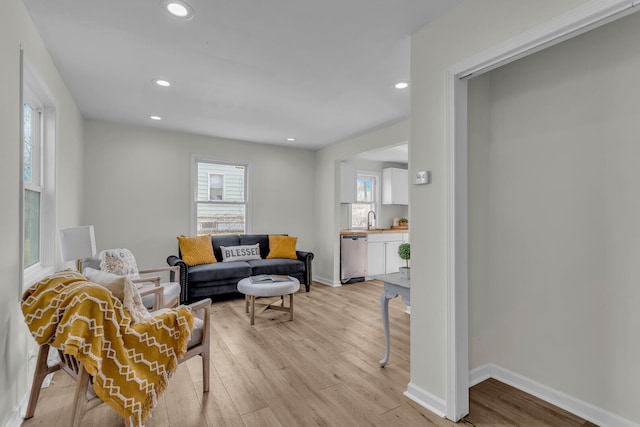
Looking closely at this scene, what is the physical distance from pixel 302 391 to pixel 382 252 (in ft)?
14.1

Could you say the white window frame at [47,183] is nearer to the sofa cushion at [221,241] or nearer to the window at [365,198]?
the sofa cushion at [221,241]

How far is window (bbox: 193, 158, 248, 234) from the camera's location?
17.5 feet

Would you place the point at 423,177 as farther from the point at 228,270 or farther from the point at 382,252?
the point at 382,252

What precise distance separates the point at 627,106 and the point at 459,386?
6.26 feet

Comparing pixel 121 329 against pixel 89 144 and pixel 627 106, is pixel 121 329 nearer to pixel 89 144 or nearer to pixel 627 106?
pixel 627 106

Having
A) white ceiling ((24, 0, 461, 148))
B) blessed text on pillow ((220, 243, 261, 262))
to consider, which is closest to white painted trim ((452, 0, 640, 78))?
white ceiling ((24, 0, 461, 148))

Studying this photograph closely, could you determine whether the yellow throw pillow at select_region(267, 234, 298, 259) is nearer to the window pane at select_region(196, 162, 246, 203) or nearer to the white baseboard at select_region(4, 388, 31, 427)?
the window pane at select_region(196, 162, 246, 203)

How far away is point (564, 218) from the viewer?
2107 millimetres

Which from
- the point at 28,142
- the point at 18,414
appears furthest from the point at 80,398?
the point at 28,142

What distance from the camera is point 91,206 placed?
4445 millimetres

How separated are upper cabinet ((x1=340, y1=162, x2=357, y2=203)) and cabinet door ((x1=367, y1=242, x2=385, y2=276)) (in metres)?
0.99

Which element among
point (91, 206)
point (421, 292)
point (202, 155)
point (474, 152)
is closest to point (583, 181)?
point (474, 152)

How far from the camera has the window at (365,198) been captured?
6914 mm

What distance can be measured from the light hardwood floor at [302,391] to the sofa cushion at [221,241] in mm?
1810
